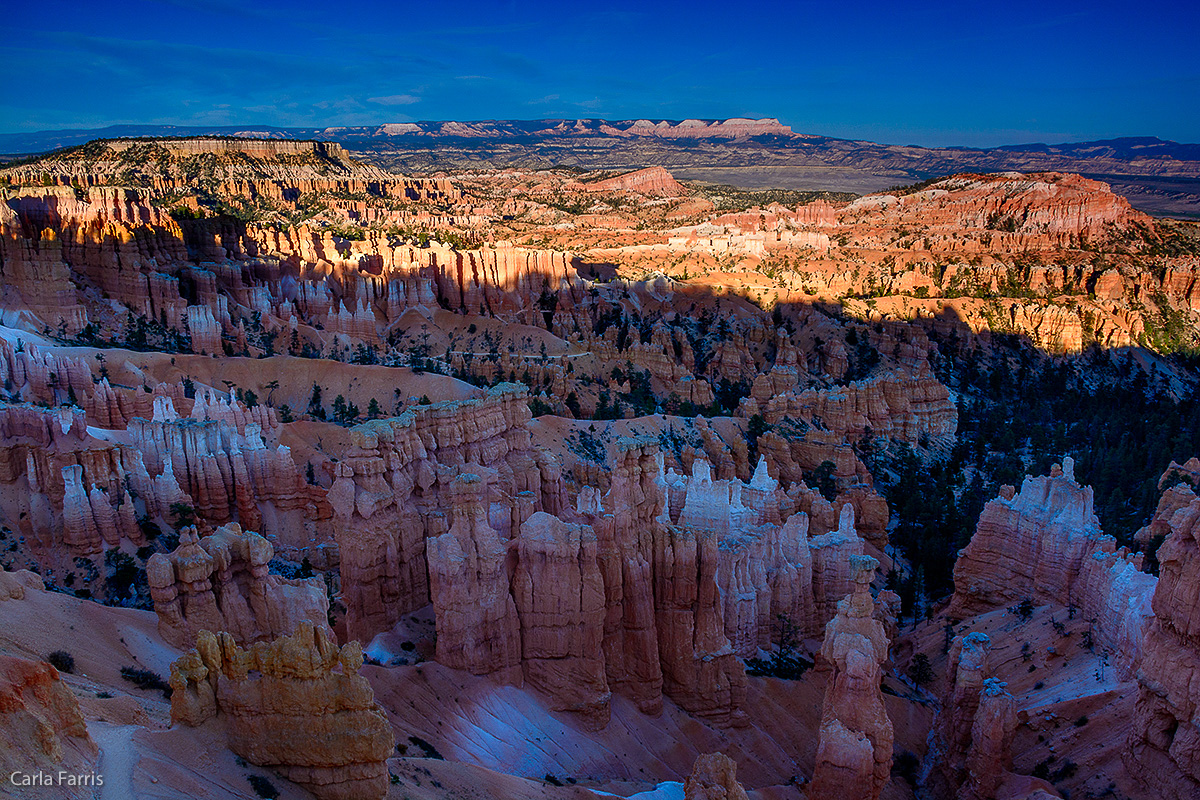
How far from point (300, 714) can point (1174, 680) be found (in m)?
17.1

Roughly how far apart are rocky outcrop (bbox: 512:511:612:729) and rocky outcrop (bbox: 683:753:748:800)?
21.9 feet

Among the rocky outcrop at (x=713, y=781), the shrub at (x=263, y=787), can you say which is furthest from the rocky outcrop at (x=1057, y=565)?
the shrub at (x=263, y=787)

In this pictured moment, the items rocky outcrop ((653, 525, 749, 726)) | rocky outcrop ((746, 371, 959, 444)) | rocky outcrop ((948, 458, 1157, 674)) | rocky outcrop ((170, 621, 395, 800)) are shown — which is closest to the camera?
rocky outcrop ((170, 621, 395, 800))

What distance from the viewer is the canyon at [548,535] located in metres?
17.3

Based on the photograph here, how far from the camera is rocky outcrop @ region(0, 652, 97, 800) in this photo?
929cm

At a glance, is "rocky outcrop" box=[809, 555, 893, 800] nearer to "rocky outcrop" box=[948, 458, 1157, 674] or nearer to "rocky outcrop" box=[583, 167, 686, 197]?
→ "rocky outcrop" box=[948, 458, 1157, 674]

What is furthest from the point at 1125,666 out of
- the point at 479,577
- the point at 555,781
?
the point at 479,577

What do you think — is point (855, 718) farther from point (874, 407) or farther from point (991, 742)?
point (874, 407)

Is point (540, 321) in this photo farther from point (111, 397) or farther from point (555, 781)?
point (555, 781)

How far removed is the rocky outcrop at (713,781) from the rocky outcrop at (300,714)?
6349mm

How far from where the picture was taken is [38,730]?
973cm

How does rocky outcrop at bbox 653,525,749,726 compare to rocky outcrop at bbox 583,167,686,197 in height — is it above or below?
below

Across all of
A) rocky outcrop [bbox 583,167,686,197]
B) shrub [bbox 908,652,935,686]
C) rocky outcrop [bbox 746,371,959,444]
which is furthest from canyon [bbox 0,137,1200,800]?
rocky outcrop [bbox 583,167,686,197]

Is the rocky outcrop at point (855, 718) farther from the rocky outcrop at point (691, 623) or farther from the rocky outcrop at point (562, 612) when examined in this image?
the rocky outcrop at point (562, 612)
